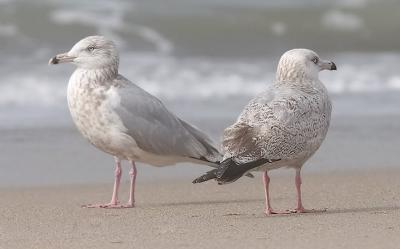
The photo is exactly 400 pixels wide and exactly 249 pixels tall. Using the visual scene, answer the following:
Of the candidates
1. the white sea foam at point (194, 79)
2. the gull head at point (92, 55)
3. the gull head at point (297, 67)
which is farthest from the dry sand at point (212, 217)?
the white sea foam at point (194, 79)

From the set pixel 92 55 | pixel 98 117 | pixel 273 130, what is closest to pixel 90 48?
pixel 92 55

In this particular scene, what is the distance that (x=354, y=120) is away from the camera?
38.7 ft

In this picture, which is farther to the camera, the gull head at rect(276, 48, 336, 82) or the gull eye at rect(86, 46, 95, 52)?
the gull eye at rect(86, 46, 95, 52)

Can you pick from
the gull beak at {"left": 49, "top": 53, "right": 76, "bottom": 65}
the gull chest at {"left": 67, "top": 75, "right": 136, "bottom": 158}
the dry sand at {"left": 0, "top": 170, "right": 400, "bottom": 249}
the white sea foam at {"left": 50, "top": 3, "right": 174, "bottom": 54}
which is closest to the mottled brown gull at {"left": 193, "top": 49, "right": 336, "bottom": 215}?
the dry sand at {"left": 0, "top": 170, "right": 400, "bottom": 249}

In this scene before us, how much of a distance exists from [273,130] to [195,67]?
1033 centimetres

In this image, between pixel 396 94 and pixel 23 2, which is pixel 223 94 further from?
pixel 23 2

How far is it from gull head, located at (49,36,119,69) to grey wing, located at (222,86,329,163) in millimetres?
1384

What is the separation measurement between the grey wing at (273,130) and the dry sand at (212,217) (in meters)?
0.40

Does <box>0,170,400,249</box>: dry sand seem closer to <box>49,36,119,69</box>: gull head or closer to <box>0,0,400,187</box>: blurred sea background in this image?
<box>0,0,400,187</box>: blurred sea background

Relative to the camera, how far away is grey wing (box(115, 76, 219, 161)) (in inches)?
297

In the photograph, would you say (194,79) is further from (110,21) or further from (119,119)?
(119,119)

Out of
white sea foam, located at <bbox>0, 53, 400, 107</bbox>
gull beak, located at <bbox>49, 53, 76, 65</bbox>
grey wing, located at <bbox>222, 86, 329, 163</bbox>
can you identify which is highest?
white sea foam, located at <bbox>0, 53, 400, 107</bbox>

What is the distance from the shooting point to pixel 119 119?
7473mm

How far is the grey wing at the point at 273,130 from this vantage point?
255 inches
